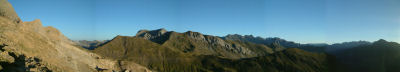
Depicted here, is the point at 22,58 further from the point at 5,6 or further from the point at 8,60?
the point at 5,6

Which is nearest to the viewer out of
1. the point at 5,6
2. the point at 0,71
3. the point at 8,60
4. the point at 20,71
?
the point at 0,71

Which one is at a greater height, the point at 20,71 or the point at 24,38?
the point at 24,38

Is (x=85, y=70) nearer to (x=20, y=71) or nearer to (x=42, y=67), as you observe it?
(x=42, y=67)

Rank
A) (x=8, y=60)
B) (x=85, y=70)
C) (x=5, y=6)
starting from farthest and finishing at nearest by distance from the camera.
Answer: (x=5, y=6) < (x=85, y=70) < (x=8, y=60)

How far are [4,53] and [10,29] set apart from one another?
18253 millimetres

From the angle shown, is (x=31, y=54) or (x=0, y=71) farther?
(x=31, y=54)

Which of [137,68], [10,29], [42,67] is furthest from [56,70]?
[137,68]

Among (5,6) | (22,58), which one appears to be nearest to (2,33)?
(22,58)

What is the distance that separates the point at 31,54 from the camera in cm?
4069

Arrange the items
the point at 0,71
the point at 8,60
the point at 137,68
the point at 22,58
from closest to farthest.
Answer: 1. the point at 0,71
2. the point at 8,60
3. the point at 22,58
4. the point at 137,68

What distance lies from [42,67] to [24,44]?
1115cm

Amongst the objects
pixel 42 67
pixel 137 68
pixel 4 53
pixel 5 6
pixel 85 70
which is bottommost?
pixel 137 68

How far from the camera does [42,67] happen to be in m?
36.1

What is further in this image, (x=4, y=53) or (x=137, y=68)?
(x=137, y=68)
